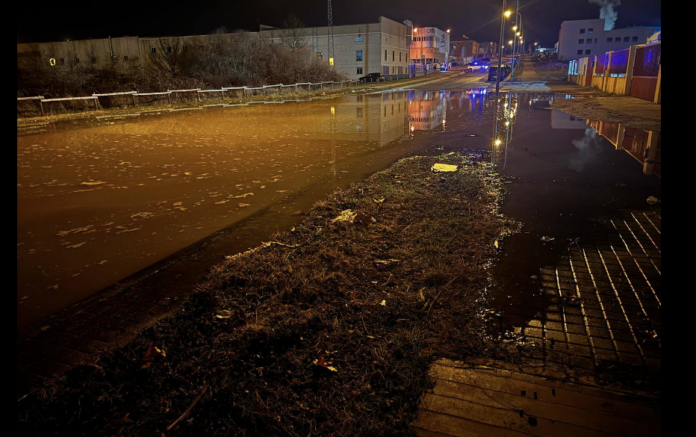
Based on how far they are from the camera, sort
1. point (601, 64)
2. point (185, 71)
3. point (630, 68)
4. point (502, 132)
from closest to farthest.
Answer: point (502, 132) < point (630, 68) < point (601, 64) < point (185, 71)

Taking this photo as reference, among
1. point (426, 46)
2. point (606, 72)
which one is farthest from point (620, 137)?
point (426, 46)

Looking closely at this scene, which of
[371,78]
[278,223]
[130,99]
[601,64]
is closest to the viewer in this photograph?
[278,223]

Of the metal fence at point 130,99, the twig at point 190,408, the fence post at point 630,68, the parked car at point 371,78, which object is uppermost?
the parked car at point 371,78

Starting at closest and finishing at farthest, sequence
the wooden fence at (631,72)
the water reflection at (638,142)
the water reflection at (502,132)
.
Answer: the water reflection at (638,142) → the water reflection at (502,132) → the wooden fence at (631,72)

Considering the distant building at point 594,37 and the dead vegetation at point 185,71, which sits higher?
the distant building at point 594,37

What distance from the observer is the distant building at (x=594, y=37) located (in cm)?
7562

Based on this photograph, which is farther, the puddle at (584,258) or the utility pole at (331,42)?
the utility pole at (331,42)

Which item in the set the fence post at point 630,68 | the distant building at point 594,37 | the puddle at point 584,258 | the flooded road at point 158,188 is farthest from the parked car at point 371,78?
the puddle at point 584,258

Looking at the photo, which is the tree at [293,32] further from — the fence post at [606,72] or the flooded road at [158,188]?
the flooded road at [158,188]

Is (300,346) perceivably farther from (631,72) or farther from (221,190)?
(631,72)

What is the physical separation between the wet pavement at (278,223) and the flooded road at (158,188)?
0.11ft

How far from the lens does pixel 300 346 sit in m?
3.13

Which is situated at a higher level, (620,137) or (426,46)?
(426,46)

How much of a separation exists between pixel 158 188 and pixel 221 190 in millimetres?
1368
